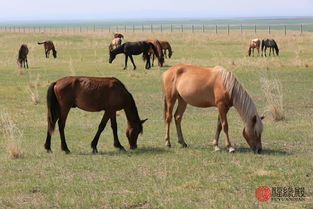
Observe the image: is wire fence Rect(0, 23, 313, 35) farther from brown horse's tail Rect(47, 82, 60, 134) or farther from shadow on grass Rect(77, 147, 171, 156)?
brown horse's tail Rect(47, 82, 60, 134)

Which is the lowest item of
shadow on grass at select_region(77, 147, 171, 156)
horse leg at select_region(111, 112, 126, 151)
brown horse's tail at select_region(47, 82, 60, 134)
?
shadow on grass at select_region(77, 147, 171, 156)

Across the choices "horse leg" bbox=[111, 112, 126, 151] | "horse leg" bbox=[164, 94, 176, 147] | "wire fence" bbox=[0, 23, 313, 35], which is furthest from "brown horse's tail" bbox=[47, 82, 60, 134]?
"wire fence" bbox=[0, 23, 313, 35]

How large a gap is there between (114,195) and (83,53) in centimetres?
3233

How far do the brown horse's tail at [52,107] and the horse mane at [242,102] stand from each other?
294cm

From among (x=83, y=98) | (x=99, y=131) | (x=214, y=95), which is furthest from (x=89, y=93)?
(x=214, y=95)

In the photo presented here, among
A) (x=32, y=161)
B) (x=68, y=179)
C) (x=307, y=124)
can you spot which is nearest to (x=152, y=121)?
(x=307, y=124)

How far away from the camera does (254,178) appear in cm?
765

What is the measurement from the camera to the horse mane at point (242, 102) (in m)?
9.47

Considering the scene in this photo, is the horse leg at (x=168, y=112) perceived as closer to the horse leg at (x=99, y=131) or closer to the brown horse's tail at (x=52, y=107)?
the horse leg at (x=99, y=131)

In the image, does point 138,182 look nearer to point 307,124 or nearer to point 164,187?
point 164,187

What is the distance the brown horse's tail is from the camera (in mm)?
9812

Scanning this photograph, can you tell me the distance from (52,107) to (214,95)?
284 cm

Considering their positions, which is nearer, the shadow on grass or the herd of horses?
the herd of horses

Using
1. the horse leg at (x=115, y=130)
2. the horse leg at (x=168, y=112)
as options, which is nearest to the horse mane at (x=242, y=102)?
the horse leg at (x=168, y=112)
